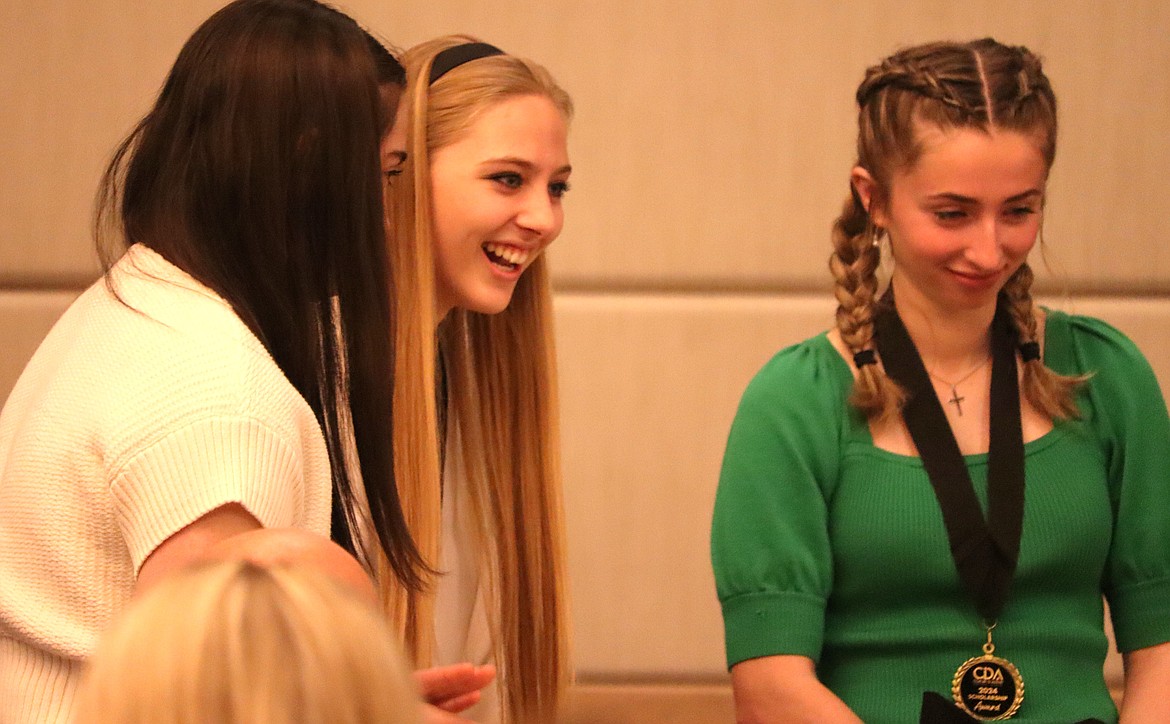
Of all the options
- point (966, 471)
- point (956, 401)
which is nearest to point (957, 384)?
point (956, 401)

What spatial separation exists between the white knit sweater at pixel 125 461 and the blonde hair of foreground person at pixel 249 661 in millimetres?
409

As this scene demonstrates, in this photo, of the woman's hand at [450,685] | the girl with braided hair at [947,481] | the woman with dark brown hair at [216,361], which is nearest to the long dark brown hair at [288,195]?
the woman with dark brown hair at [216,361]

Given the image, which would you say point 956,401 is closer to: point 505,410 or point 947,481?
point 947,481

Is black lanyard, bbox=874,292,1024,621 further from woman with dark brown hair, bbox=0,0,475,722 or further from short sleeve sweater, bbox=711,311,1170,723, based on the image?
woman with dark brown hair, bbox=0,0,475,722

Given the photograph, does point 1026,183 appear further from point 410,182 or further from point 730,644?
point 410,182

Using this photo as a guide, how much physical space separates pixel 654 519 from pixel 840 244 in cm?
94

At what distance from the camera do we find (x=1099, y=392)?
1.61 meters

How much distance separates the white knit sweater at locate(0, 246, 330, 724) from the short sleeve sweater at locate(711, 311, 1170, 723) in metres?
0.60

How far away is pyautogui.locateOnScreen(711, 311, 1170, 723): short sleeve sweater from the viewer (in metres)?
1.51

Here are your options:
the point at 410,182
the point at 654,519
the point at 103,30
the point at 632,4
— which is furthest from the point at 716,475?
the point at 103,30

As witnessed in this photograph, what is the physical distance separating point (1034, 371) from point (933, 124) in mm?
321

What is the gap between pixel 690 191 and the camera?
244cm

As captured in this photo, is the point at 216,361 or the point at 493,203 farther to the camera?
the point at 493,203

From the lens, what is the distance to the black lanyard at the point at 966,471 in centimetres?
150
